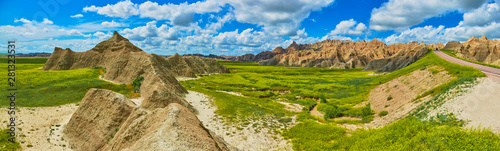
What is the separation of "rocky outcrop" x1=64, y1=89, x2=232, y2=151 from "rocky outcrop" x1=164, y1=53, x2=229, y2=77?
227ft

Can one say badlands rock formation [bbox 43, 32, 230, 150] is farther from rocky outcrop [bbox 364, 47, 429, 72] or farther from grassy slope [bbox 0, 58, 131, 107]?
rocky outcrop [bbox 364, 47, 429, 72]

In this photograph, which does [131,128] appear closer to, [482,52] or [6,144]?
[6,144]

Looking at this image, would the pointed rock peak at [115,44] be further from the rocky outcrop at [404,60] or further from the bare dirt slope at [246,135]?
the rocky outcrop at [404,60]

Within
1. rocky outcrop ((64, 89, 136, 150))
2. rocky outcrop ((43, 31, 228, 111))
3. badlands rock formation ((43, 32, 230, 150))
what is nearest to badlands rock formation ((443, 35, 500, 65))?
rocky outcrop ((43, 31, 228, 111))

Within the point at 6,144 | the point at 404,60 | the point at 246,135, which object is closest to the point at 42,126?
the point at 6,144

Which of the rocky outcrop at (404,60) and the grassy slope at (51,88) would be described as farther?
the rocky outcrop at (404,60)

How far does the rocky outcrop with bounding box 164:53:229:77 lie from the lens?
90.5 meters

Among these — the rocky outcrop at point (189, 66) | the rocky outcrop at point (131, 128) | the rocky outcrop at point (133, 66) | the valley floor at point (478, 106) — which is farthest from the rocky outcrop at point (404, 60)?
the rocky outcrop at point (131, 128)

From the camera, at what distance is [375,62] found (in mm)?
137250

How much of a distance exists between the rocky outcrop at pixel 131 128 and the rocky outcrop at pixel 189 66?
227ft

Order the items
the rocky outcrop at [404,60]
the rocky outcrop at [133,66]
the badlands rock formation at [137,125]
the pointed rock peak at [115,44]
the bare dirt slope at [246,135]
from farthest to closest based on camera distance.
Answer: the rocky outcrop at [404,60], the pointed rock peak at [115,44], the rocky outcrop at [133,66], the bare dirt slope at [246,135], the badlands rock formation at [137,125]

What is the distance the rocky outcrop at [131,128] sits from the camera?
9.44 meters

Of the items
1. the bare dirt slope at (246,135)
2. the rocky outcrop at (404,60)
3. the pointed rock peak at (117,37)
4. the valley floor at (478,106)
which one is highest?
the pointed rock peak at (117,37)

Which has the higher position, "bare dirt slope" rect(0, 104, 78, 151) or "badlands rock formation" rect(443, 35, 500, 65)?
"badlands rock formation" rect(443, 35, 500, 65)
